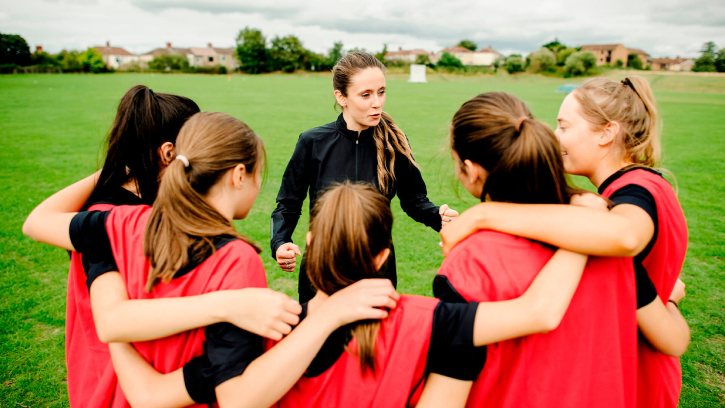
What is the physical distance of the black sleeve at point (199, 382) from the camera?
134 cm

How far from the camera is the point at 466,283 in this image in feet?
4.56

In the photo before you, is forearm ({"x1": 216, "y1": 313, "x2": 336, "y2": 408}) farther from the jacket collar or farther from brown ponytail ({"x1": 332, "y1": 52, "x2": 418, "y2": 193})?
the jacket collar

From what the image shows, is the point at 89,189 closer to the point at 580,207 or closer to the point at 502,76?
the point at 580,207

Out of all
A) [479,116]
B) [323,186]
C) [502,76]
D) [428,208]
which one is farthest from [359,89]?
[502,76]

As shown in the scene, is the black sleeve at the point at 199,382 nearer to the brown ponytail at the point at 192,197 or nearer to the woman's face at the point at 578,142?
the brown ponytail at the point at 192,197

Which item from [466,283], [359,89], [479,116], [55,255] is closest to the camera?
[466,283]

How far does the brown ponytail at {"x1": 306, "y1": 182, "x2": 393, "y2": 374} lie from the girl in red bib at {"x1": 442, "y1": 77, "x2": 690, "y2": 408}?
1.13 ft

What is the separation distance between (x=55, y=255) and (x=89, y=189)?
4.53 m

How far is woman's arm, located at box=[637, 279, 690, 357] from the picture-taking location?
5.13 ft

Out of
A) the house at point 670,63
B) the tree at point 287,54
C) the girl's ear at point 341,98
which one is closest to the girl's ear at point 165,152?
the girl's ear at point 341,98

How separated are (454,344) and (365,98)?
2054 millimetres

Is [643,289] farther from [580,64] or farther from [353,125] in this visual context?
[580,64]

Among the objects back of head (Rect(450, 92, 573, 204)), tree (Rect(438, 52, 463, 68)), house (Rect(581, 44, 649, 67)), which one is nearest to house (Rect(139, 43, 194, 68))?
tree (Rect(438, 52, 463, 68))

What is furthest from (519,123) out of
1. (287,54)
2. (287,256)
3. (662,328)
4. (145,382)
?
(287,54)
